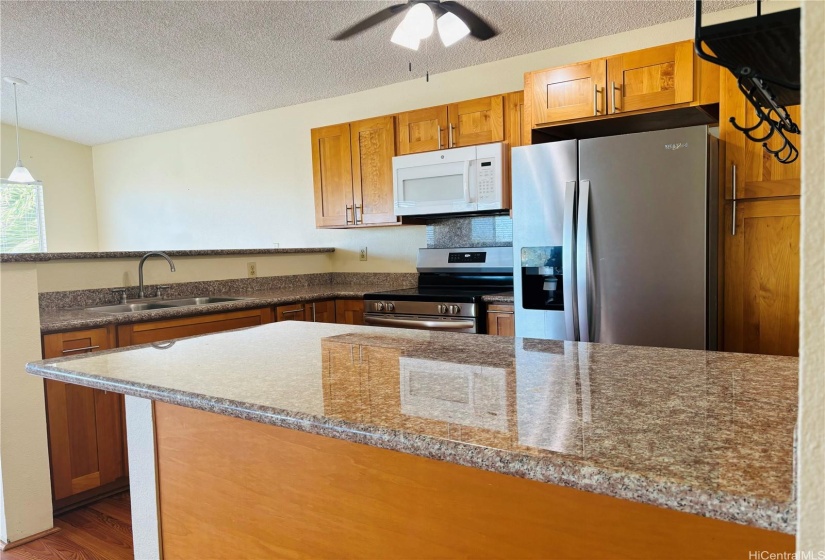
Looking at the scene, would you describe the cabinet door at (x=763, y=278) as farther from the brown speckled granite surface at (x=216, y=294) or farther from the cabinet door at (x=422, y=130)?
the brown speckled granite surface at (x=216, y=294)

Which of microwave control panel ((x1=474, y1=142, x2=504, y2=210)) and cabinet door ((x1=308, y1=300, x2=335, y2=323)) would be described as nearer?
microwave control panel ((x1=474, y1=142, x2=504, y2=210))

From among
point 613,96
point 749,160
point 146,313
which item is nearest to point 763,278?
point 749,160

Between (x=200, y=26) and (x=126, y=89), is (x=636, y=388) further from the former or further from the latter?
(x=126, y=89)

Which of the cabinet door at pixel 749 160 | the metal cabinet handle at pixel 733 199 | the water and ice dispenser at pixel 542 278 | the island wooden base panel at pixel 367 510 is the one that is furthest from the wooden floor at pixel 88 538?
the cabinet door at pixel 749 160

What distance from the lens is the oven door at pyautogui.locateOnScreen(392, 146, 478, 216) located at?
3.33 meters

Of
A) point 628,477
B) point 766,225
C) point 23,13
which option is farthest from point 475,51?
point 628,477

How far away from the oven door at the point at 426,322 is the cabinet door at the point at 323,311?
26 centimetres

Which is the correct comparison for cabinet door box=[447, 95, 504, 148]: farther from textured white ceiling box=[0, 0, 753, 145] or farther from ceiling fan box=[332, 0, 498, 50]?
ceiling fan box=[332, 0, 498, 50]

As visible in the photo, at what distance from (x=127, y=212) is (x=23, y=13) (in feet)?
10.2

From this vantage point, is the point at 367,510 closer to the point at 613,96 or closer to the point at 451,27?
the point at 451,27

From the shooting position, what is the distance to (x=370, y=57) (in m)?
3.72

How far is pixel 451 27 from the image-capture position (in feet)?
8.45

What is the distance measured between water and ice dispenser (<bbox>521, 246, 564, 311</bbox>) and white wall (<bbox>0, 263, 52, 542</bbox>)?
7.10 feet

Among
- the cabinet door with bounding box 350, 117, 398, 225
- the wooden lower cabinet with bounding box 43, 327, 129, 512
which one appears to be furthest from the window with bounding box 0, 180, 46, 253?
the wooden lower cabinet with bounding box 43, 327, 129, 512
